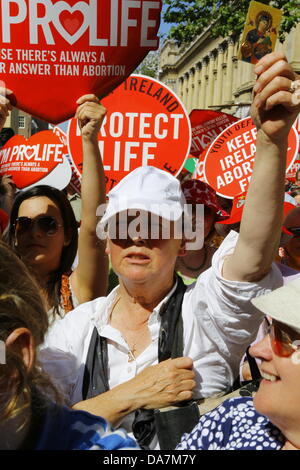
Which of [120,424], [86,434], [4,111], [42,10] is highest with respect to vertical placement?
[42,10]

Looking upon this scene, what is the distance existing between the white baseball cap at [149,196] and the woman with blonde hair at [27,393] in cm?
78

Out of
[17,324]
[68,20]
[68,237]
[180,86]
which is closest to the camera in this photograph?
[17,324]

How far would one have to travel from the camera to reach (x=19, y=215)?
3.01m

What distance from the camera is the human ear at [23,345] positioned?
4.10 ft

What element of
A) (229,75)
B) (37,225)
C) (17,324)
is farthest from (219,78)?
(17,324)

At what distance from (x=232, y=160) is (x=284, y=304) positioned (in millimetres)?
3879

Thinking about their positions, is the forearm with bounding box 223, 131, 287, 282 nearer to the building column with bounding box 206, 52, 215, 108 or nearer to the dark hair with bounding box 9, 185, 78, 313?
the dark hair with bounding box 9, 185, 78, 313

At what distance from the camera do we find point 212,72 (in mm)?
47750

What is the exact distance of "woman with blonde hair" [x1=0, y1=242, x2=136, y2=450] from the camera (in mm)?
1245

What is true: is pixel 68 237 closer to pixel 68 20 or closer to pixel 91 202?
pixel 91 202

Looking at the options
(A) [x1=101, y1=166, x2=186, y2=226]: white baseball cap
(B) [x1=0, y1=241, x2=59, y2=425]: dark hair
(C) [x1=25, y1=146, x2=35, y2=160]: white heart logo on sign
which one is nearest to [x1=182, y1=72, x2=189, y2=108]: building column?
(C) [x1=25, y1=146, x2=35, y2=160]: white heart logo on sign

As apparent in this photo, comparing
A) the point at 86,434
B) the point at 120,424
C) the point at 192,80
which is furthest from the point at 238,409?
the point at 192,80

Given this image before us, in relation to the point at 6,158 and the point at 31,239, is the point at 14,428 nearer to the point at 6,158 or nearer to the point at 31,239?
the point at 31,239

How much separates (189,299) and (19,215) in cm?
133
